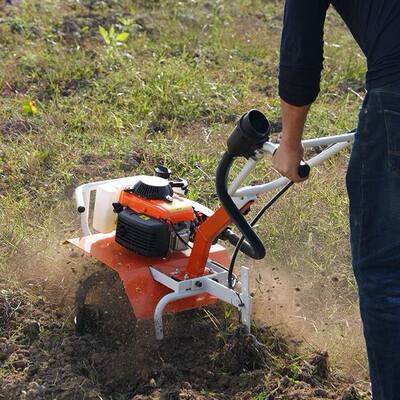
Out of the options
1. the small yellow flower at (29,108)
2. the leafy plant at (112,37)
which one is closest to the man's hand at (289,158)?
the small yellow flower at (29,108)

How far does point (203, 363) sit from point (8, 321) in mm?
797

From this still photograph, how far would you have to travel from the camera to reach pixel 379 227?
7.79 feet

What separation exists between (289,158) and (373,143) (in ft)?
0.95

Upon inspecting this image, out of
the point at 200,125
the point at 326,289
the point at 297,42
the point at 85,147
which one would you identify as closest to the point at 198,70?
the point at 200,125

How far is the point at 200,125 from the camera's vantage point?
555cm

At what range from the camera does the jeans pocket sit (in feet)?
7.47

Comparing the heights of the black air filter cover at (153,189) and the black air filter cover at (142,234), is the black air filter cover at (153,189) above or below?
above

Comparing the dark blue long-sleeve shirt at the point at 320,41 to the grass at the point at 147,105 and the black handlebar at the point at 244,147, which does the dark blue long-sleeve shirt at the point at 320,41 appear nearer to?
the black handlebar at the point at 244,147

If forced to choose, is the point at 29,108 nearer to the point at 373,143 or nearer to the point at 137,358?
the point at 137,358

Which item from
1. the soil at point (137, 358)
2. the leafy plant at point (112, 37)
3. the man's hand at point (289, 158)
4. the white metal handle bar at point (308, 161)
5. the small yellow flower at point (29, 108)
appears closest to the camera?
the man's hand at point (289, 158)

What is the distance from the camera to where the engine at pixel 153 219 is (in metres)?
3.48

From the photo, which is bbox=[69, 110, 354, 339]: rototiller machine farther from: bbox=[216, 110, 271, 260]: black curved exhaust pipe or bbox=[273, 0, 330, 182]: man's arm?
bbox=[273, 0, 330, 182]: man's arm

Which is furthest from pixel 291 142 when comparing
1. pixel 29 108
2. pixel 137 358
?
pixel 29 108

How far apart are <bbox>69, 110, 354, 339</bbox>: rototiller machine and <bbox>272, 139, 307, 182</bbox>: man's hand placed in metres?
0.53
